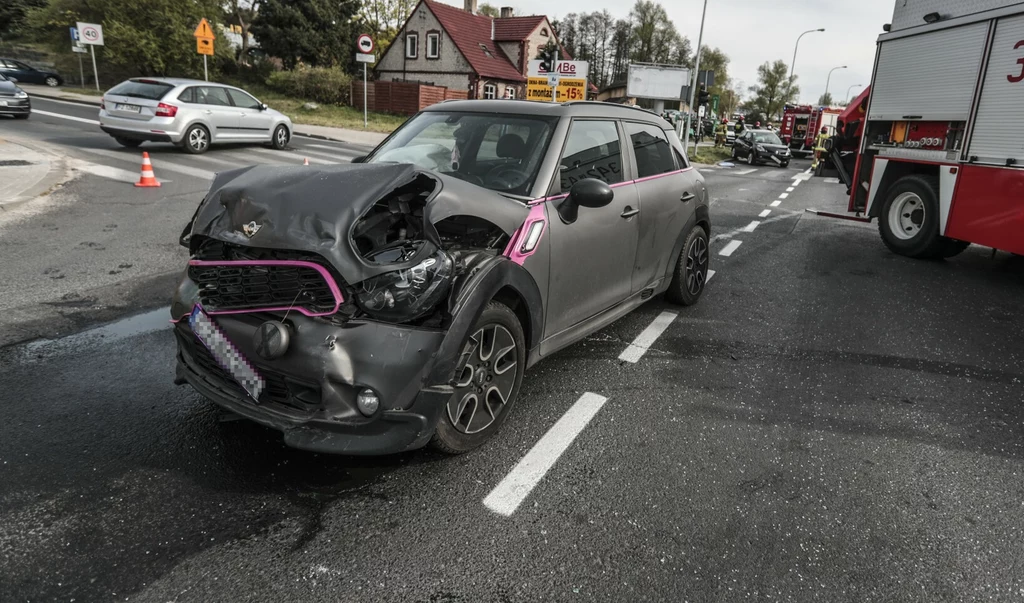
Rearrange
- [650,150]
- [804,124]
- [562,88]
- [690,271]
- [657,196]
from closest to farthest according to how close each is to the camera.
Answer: [657,196], [650,150], [690,271], [562,88], [804,124]

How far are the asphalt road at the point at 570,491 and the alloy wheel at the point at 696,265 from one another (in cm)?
106

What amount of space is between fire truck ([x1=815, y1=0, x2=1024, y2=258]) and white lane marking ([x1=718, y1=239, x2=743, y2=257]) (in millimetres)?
2050

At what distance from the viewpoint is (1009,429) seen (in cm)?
387

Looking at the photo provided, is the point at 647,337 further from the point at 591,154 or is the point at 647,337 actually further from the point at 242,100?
the point at 242,100

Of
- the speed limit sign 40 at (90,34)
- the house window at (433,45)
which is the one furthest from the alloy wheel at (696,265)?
the house window at (433,45)

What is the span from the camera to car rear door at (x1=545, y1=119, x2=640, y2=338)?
12.1 ft

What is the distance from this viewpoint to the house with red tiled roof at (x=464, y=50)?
4600 cm

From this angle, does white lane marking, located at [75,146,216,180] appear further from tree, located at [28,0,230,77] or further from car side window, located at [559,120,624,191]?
tree, located at [28,0,230,77]

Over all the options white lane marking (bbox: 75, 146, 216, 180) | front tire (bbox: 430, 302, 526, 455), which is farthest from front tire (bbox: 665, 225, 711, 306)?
white lane marking (bbox: 75, 146, 216, 180)

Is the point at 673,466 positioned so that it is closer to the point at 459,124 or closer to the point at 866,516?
the point at 866,516

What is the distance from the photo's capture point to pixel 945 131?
27.0 ft

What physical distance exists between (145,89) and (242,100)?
96.7 inches

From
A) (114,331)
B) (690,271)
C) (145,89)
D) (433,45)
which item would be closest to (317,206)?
(114,331)

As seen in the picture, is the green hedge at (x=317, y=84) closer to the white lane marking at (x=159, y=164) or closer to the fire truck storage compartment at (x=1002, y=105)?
the white lane marking at (x=159, y=164)
